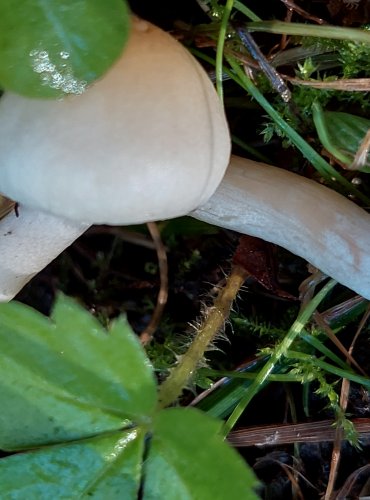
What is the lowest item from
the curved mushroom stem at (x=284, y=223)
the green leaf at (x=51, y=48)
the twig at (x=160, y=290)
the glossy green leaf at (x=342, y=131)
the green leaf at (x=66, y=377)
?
the twig at (x=160, y=290)

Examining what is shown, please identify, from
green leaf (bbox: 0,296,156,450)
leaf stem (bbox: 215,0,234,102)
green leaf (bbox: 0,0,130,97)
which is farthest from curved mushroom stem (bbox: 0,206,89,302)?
leaf stem (bbox: 215,0,234,102)

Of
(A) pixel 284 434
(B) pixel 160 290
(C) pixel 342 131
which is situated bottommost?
(A) pixel 284 434

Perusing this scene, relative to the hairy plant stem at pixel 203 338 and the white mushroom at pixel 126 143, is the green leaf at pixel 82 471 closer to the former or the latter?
the hairy plant stem at pixel 203 338

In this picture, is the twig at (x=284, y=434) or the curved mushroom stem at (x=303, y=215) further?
the twig at (x=284, y=434)

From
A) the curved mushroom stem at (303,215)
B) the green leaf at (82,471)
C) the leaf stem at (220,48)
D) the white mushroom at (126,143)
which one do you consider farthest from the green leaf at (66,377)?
the leaf stem at (220,48)

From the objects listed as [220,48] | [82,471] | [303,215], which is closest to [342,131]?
[303,215]

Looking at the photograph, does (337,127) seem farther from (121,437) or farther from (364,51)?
(121,437)

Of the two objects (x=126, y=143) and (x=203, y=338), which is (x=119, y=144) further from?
(x=203, y=338)
